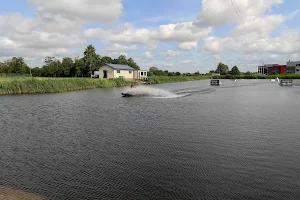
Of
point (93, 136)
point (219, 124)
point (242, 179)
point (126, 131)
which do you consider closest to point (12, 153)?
point (93, 136)

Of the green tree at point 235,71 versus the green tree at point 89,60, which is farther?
the green tree at point 235,71

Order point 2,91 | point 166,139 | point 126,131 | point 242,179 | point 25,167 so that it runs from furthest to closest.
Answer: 1. point 2,91
2. point 126,131
3. point 166,139
4. point 25,167
5. point 242,179

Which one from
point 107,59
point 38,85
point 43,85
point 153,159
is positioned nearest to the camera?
point 153,159

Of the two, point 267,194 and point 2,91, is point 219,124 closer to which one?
point 267,194

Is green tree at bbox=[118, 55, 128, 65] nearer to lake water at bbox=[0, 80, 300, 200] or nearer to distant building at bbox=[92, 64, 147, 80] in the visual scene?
distant building at bbox=[92, 64, 147, 80]

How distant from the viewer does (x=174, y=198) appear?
7.62m

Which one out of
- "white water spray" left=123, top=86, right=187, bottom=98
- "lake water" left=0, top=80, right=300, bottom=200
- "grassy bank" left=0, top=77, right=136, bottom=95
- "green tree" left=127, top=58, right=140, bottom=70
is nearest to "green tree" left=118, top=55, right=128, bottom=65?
"green tree" left=127, top=58, right=140, bottom=70

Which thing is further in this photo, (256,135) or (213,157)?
(256,135)

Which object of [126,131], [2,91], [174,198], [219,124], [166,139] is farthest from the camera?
[2,91]

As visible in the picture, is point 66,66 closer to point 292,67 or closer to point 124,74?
point 124,74

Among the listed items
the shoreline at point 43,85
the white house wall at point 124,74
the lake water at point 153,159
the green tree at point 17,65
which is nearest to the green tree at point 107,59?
the white house wall at point 124,74

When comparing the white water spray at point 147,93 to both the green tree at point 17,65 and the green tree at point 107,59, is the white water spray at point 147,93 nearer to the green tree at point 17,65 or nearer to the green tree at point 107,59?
the green tree at point 107,59

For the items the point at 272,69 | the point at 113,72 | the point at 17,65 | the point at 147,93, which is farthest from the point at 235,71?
the point at 147,93

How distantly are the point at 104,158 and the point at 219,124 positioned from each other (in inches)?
405
